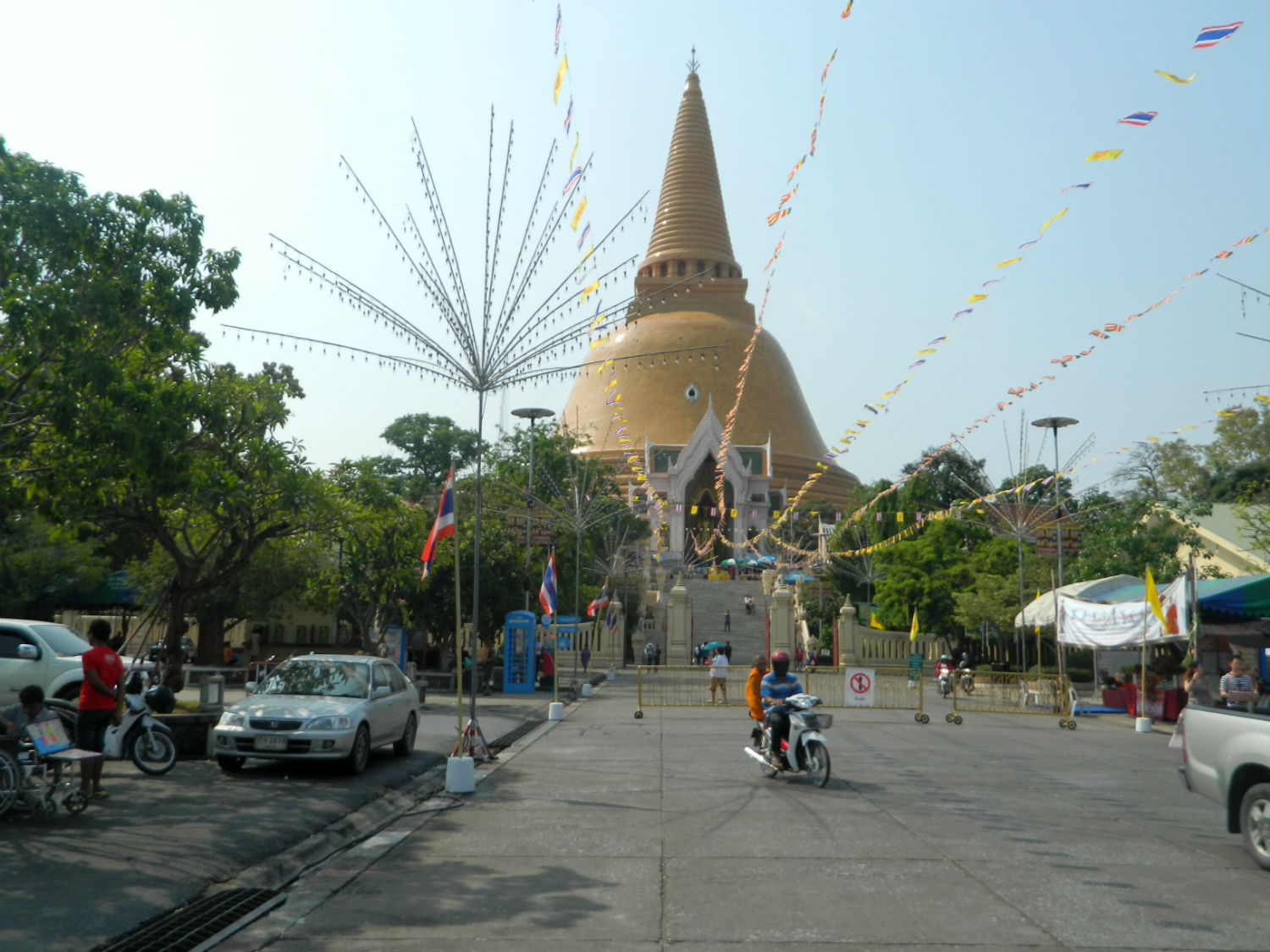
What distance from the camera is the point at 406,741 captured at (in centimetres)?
1392

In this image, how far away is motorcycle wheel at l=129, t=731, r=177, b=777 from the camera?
11.2 m

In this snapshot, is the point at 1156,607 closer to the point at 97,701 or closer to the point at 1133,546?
the point at 1133,546

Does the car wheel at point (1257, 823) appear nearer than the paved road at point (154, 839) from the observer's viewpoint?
No

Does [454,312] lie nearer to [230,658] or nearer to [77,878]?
[77,878]

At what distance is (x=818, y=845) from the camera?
26.3 feet

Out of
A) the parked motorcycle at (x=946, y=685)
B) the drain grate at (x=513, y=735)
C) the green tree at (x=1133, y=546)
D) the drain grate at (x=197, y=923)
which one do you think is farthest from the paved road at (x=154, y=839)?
the green tree at (x=1133, y=546)

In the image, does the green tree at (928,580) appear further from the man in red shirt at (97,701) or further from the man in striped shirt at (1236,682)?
the man in red shirt at (97,701)

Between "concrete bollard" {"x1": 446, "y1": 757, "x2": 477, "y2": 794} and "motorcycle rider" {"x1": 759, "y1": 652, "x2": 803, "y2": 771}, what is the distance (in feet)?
10.3

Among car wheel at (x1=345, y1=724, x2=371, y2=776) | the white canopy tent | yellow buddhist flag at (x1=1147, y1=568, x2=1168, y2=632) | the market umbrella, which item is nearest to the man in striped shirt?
yellow buddhist flag at (x1=1147, y1=568, x2=1168, y2=632)

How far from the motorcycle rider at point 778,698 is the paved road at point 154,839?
3.91 meters

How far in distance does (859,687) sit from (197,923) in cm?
1669

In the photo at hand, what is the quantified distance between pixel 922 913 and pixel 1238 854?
11.0 ft

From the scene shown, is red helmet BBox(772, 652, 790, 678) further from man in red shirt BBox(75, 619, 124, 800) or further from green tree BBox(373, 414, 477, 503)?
green tree BBox(373, 414, 477, 503)

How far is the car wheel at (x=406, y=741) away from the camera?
1380 centimetres
